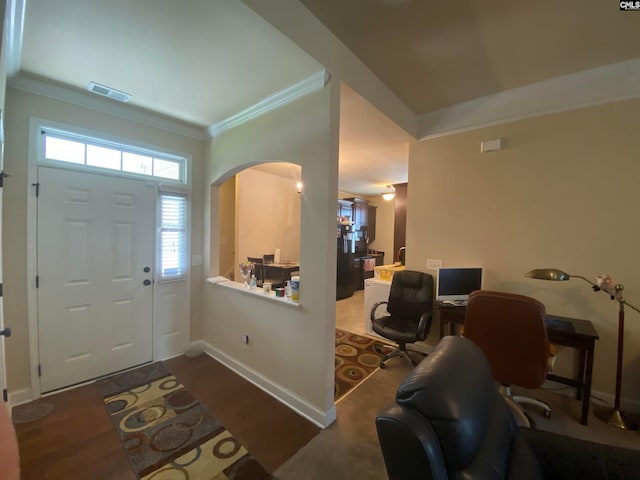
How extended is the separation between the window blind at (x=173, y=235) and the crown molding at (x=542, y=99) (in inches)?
123

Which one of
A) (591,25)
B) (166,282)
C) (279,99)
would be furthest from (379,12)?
(166,282)

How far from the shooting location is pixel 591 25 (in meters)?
1.79

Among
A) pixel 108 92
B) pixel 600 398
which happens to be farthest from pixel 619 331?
pixel 108 92

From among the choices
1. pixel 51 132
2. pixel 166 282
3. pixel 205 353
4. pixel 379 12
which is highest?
pixel 379 12

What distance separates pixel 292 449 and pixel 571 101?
3.73 meters

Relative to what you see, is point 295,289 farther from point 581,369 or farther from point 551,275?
point 581,369

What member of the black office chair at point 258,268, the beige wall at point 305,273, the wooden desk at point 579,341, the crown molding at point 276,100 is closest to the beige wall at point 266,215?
the black office chair at point 258,268

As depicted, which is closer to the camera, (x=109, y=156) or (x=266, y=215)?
(x=109, y=156)

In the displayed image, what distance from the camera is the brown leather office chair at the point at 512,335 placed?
179cm

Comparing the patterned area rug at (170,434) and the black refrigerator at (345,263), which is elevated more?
the black refrigerator at (345,263)

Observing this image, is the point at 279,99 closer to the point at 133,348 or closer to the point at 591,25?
the point at 591,25

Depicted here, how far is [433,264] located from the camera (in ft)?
10.2

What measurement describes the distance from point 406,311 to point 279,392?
170 cm

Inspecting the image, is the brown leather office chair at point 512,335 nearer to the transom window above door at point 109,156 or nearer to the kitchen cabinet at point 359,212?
the transom window above door at point 109,156
